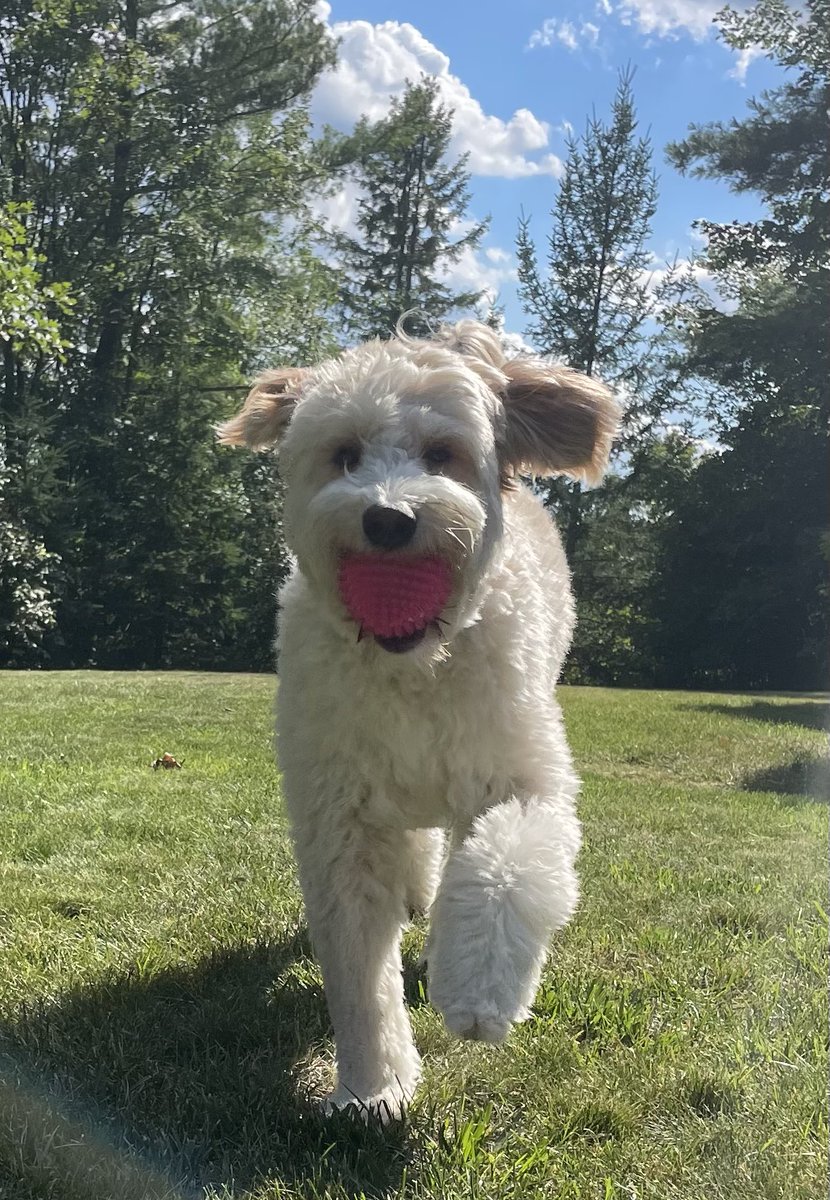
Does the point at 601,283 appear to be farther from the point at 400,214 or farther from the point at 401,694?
the point at 401,694

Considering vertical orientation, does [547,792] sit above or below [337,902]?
above

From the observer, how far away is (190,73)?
24.0 metres

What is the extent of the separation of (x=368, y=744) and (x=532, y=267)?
1013 inches

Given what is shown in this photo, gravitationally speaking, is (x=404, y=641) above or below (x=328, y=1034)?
above

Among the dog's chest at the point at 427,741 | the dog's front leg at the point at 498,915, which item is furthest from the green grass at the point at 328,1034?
the dog's chest at the point at 427,741

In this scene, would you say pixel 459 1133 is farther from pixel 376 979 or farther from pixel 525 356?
pixel 525 356

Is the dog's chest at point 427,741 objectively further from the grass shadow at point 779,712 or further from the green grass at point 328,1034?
the grass shadow at point 779,712

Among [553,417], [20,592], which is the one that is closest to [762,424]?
[20,592]

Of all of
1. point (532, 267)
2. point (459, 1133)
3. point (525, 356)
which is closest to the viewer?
point (459, 1133)

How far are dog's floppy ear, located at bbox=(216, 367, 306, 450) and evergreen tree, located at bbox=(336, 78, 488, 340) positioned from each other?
23990mm

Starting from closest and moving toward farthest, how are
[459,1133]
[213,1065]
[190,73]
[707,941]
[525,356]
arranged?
[459,1133] < [213,1065] < [525,356] < [707,941] < [190,73]

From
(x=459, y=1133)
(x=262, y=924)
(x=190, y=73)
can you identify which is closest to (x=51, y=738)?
(x=262, y=924)

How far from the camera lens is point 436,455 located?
10.3ft

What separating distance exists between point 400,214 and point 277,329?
16.3 ft
